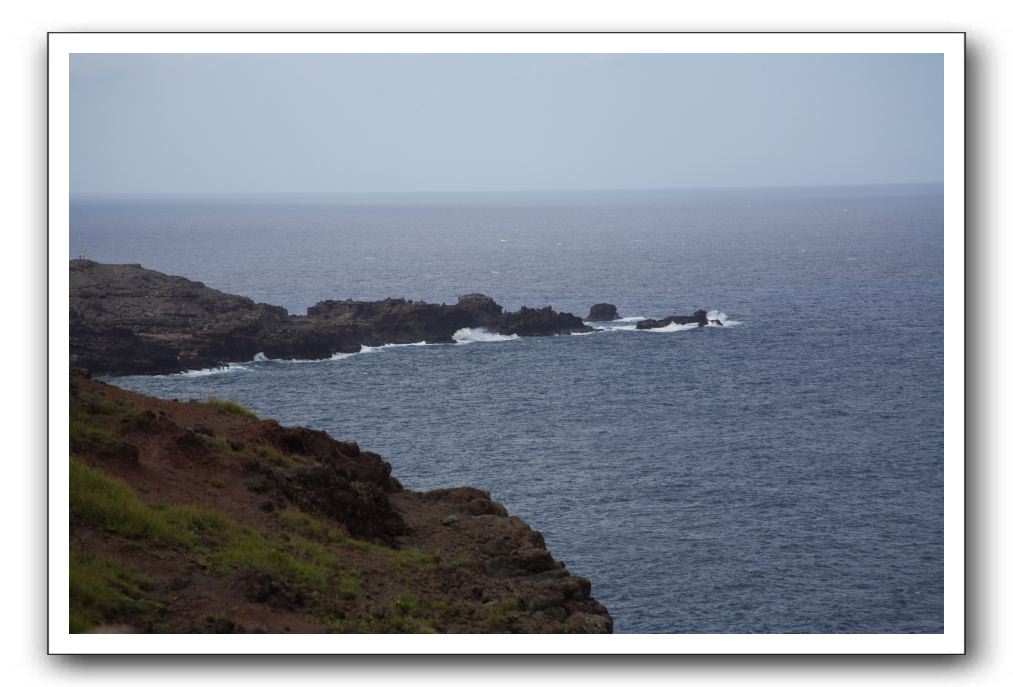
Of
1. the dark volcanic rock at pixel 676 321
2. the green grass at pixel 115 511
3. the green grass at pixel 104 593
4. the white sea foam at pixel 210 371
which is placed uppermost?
the dark volcanic rock at pixel 676 321

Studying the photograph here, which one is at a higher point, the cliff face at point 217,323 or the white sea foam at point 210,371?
the cliff face at point 217,323

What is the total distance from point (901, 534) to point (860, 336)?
27.9m

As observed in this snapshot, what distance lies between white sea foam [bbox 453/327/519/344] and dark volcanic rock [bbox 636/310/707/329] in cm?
825

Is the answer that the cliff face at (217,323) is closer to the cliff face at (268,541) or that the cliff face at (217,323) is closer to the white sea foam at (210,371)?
the white sea foam at (210,371)

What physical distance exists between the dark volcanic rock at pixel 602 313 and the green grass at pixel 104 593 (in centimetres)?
5891

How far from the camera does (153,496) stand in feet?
53.2

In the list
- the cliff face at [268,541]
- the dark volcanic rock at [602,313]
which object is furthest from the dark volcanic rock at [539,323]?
the cliff face at [268,541]

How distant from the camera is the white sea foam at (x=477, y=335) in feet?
222

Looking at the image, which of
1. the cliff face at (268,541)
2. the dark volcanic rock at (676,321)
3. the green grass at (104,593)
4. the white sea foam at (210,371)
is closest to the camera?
the green grass at (104,593)

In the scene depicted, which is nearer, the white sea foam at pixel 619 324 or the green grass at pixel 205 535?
the green grass at pixel 205 535

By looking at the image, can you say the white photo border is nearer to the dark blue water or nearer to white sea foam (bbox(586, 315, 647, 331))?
the dark blue water

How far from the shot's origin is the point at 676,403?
4888 centimetres

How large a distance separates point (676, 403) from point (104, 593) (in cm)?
3740
